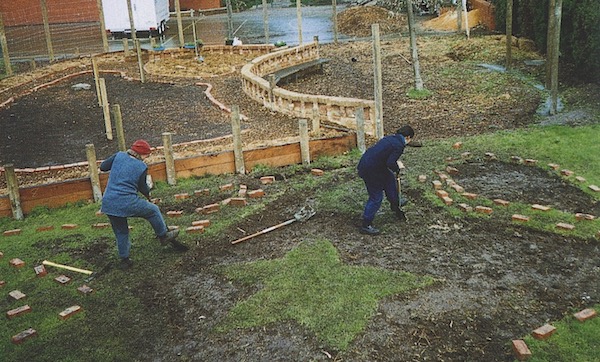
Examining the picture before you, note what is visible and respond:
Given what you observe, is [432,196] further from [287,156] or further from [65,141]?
[65,141]

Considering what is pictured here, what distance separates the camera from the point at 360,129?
1089 cm

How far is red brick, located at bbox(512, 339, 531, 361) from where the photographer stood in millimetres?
4906

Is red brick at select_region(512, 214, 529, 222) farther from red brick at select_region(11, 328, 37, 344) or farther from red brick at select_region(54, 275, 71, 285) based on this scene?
red brick at select_region(11, 328, 37, 344)

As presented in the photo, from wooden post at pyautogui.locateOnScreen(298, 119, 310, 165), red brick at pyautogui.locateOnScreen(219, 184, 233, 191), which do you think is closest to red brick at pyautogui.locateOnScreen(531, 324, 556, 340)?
red brick at pyautogui.locateOnScreen(219, 184, 233, 191)

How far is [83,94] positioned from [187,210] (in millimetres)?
10705

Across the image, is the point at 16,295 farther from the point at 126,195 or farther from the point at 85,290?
the point at 126,195

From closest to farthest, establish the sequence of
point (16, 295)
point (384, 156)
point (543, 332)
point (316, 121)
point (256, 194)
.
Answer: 1. point (543, 332)
2. point (16, 295)
3. point (384, 156)
4. point (256, 194)
5. point (316, 121)

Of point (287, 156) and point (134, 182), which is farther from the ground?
point (134, 182)

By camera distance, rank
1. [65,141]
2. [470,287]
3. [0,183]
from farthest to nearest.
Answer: [65,141], [0,183], [470,287]

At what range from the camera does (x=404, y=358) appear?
16.7ft

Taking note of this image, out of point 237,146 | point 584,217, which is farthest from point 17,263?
point 584,217

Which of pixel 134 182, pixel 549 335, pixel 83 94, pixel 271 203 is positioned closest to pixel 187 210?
pixel 271 203

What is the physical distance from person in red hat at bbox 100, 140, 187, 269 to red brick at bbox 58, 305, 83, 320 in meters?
0.99

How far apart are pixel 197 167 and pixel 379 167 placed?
12.5 feet
